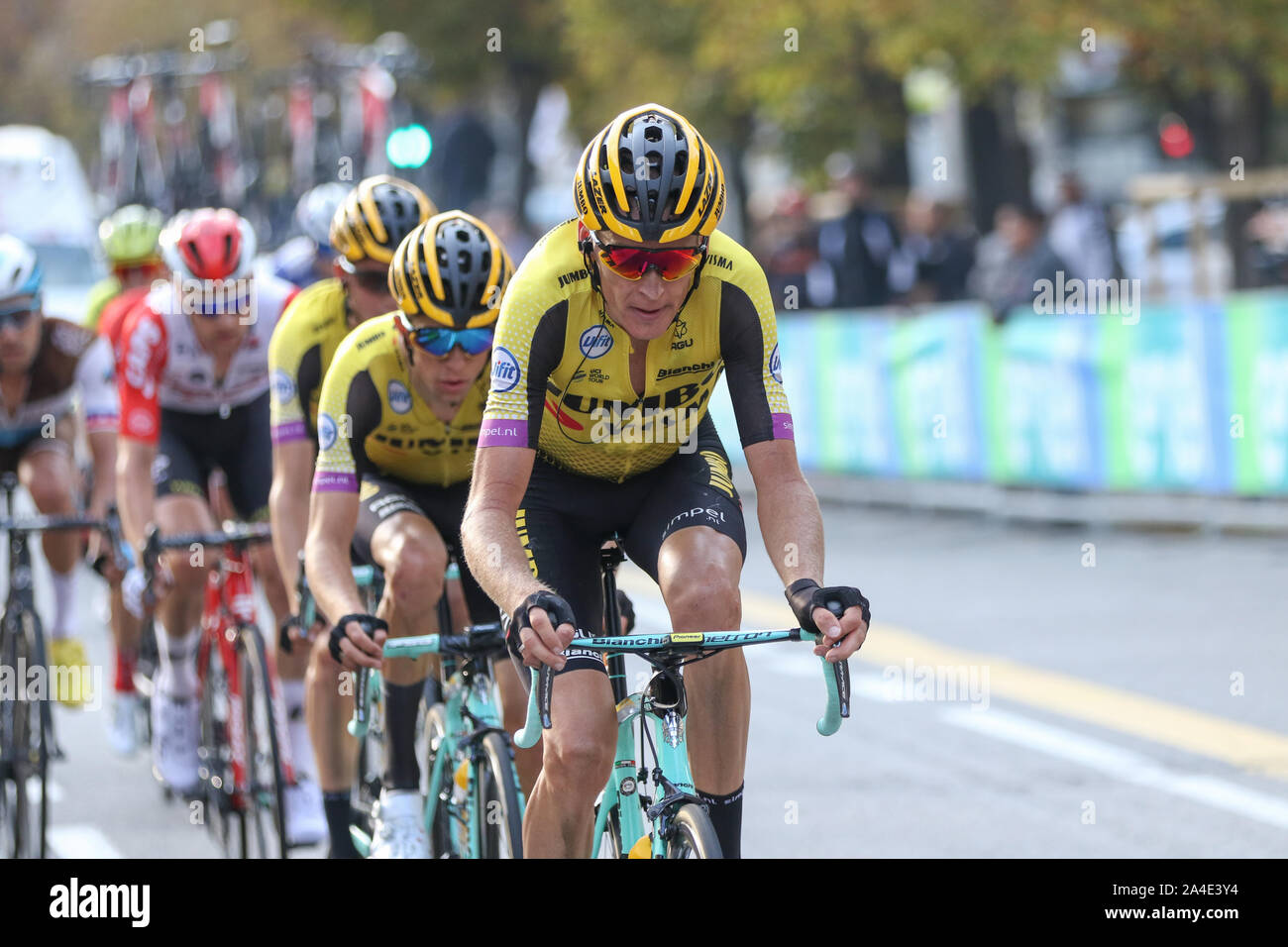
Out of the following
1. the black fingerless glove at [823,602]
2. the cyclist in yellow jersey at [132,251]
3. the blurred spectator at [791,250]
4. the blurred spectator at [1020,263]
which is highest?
the blurred spectator at [791,250]

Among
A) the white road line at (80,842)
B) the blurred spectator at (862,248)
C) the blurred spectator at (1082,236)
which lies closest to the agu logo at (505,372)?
the white road line at (80,842)

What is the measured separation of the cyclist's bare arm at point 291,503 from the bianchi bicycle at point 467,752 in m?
0.82

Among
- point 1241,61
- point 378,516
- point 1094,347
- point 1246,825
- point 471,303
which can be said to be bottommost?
point 1246,825

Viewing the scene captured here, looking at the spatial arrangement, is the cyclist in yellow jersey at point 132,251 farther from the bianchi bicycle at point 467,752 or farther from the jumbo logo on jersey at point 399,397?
the bianchi bicycle at point 467,752

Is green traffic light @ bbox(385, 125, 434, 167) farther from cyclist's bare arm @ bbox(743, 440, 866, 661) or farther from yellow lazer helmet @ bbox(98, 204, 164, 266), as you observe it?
cyclist's bare arm @ bbox(743, 440, 866, 661)

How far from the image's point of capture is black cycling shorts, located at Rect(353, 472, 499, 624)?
18.3 ft

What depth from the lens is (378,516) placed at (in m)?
5.59

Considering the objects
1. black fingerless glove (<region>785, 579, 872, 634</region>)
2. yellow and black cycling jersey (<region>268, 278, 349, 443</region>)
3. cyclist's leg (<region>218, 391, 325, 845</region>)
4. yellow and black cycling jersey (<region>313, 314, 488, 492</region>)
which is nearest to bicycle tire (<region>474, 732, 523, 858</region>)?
yellow and black cycling jersey (<region>313, 314, 488, 492</region>)

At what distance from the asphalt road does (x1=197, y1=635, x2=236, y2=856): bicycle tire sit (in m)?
0.27

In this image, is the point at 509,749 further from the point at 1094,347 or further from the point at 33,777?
the point at 1094,347

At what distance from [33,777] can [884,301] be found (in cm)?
1211

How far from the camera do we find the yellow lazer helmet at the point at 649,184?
409 cm

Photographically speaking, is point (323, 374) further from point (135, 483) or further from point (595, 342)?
point (595, 342)
